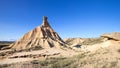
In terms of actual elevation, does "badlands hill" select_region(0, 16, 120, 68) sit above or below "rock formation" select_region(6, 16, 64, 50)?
below

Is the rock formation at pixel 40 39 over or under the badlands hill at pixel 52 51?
over

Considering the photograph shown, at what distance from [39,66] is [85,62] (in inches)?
149

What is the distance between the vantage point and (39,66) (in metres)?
12.9

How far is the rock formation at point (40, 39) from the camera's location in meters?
43.4

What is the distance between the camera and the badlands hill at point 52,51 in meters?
12.1

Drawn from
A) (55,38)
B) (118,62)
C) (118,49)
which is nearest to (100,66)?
(118,62)

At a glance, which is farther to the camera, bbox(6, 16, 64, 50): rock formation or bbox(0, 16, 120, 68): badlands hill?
bbox(6, 16, 64, 50): rock formation

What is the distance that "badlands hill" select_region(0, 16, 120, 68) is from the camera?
39.8 feet

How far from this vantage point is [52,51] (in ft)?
117

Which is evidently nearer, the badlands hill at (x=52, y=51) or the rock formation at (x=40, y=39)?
Answer: the badlands hill at (x=52, y=51)

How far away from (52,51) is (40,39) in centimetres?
1111

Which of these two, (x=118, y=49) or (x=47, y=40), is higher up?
(x=47, y=40)

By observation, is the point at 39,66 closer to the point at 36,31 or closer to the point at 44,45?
the point at 44,45

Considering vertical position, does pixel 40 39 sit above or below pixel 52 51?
above
